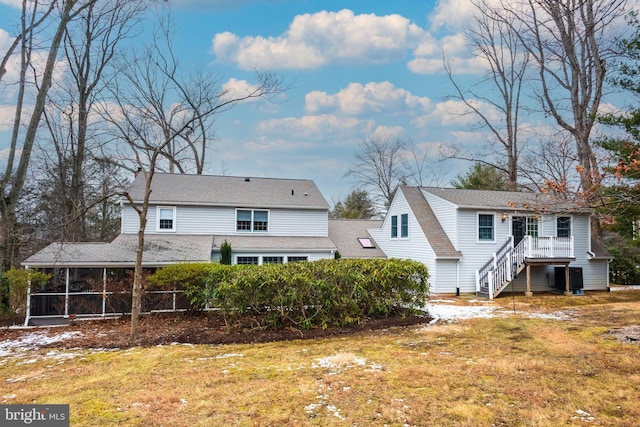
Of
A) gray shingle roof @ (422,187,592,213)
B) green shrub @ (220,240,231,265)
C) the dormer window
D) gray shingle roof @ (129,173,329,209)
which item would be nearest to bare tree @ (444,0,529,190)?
gray shingle roof @ (422,187,592,213)

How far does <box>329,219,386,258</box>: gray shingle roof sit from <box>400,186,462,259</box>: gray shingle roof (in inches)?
124

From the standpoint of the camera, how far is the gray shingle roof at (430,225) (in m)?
15.3

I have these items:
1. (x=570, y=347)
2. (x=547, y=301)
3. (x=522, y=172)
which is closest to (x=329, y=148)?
(x=522, y=172)

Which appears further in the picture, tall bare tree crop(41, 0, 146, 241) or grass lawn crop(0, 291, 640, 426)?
tall bare tree crop(41, 0, 146, 241)

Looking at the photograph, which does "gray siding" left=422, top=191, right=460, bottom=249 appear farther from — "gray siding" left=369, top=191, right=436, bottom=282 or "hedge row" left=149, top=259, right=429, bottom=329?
"hedge row" left=149, top=259, right=429, bottom=329

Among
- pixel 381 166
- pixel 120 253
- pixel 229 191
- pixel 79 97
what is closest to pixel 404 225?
pixel 229 191

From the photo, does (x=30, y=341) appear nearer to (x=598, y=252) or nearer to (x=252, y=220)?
(x=252, y=220)

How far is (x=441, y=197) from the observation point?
16.6 metres

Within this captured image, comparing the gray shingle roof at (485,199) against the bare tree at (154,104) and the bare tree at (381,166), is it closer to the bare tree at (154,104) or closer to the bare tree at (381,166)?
the bare tree at (154,104)

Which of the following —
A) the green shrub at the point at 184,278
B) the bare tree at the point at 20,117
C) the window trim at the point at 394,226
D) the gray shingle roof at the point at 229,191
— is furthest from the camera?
the window trim at the point at 394,226

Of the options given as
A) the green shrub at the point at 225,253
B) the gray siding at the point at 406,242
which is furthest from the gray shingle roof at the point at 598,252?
the green shrub at the point at 225,253

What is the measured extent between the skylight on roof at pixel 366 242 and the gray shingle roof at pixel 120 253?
7.92 metres

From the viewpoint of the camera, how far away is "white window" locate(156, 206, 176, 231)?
16297 mm

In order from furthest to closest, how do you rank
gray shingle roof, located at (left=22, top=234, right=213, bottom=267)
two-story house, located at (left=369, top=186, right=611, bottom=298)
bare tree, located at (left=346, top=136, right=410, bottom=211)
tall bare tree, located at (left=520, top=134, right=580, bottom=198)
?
bare tree, located at (left=346, top=136, right=410, bottom=211), tall bare tree, located at (left=520, top=134, right=580, bottom=198), two-story house, located at (left=369, top=186, right=611, bottom=298), gray shingle roof, located at (left=22, top=234, right=213, bottom=267)
